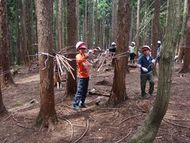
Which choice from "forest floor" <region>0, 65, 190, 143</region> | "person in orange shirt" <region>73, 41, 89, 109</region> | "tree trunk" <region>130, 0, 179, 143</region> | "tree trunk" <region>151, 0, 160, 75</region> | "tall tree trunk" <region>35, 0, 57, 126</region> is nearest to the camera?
"tree trunk" <region>130, 0, 179, 143</region>

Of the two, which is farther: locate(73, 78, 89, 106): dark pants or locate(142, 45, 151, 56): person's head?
locate(142, 45, 151, 56): person's head

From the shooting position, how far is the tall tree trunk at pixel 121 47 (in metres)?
8.57

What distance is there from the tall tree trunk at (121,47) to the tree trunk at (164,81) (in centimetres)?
323

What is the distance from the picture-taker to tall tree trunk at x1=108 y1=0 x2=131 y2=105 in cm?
857

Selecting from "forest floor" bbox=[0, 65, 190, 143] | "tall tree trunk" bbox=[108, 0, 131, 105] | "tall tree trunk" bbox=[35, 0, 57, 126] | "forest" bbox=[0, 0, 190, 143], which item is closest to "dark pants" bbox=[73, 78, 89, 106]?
"forest" bbox=[0, 0, 190, 143]

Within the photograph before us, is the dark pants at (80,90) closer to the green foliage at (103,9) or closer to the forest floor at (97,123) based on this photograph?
the forest floor at (97,123)

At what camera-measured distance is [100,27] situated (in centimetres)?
5403

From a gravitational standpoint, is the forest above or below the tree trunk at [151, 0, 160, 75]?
below

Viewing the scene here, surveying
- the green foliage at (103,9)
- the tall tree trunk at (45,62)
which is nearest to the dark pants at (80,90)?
the tall tree trunk at (45,62)

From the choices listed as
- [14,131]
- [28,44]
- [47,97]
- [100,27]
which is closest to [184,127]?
[47,97]

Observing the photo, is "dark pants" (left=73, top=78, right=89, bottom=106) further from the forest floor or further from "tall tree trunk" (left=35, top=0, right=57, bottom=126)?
"tall tree trunk" (left=35, top=0, right=57, bottom=126)

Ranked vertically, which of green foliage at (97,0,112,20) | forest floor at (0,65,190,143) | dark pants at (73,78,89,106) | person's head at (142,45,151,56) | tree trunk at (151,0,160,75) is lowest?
forest floor at (0,65,190,143)

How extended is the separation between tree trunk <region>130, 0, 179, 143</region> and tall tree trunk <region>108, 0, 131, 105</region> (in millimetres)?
3231

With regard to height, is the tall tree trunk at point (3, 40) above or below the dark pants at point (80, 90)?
above
